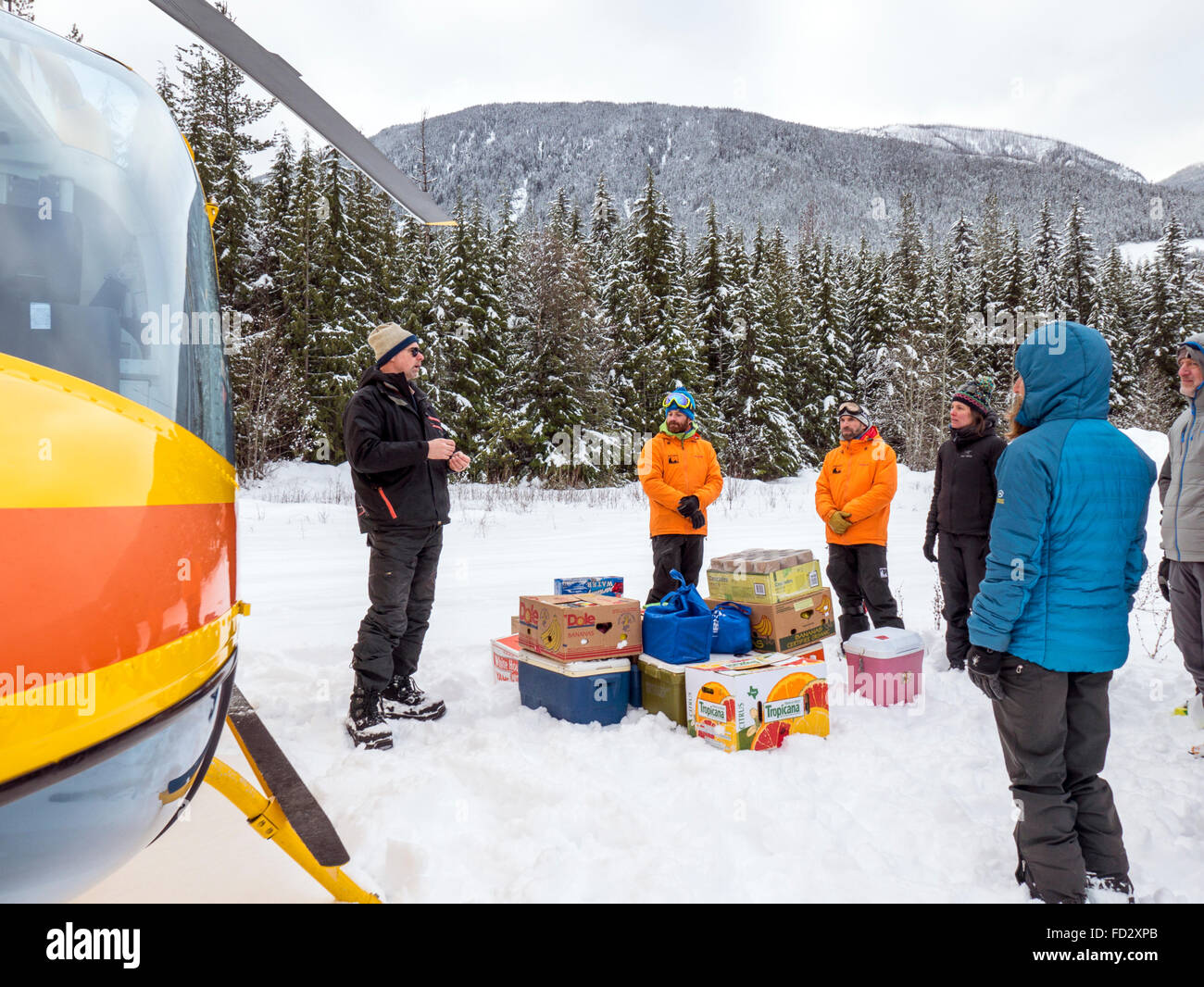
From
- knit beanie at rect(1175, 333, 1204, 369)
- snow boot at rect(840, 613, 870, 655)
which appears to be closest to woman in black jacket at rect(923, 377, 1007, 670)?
snow boot at rect(840, 613, 870, 655)

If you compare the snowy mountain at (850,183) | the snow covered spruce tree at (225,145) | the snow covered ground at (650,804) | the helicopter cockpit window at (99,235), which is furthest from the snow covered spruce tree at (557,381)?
the snowy mountain at (850,183)

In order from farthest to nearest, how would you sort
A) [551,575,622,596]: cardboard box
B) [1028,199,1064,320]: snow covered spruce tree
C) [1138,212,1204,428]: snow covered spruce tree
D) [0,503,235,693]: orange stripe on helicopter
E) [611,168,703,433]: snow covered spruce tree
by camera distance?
[1138,212,1204,428]: snow covered spruce tree < [1028,199,1064,320]: snow covered spruce tree < [611,168,703,433]: snow covered spruce tree < [551,575,622,596]: cardboard box < [0,503,235,693]: orange stripe on helicopter

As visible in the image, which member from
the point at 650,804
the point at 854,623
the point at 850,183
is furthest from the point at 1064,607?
the point at 850,183

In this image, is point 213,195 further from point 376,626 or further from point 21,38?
point 21,38

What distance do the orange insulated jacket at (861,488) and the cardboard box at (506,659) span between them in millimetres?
2390

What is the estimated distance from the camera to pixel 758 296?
112 ft

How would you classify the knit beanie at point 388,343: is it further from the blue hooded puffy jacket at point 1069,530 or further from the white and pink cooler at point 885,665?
the white and pink cooler at point 885,665

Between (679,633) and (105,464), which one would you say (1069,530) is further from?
(105,464)

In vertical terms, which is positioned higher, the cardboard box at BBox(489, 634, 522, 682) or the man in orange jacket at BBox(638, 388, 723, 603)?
the man in orange jacket at BBox(638, 388, 723, 603)

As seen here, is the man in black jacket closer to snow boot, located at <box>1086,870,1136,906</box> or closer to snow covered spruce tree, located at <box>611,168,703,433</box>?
snow boot, located at <box>1086,870,1136,906</box>

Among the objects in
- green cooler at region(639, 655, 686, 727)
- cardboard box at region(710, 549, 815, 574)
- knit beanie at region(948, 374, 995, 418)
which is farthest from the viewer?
knit beanie at region(948, 374, 995, 418)

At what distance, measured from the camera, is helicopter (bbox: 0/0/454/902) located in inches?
49.9

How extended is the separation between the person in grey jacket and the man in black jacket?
3.88 m

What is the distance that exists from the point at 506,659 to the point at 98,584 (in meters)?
4.09
